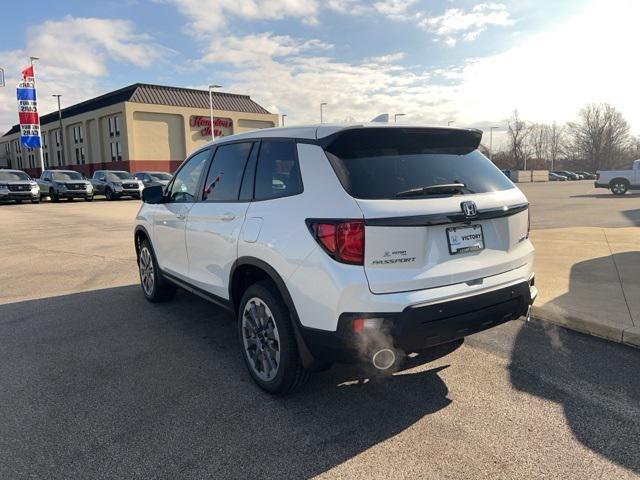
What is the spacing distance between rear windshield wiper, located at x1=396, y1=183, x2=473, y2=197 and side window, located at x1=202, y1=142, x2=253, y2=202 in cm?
148

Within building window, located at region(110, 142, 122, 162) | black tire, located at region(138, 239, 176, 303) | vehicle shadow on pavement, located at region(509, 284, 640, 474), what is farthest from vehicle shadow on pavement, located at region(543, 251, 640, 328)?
building window, located at region(110, 142, 122, 162)

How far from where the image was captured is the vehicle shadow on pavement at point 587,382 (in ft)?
9.23

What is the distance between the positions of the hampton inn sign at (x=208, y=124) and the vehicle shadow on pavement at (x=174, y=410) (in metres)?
49.5

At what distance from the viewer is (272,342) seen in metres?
3.35

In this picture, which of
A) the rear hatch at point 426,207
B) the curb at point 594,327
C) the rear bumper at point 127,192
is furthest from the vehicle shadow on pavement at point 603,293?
the rear bumper at point 127,192

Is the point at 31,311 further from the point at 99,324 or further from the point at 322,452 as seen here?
the point at 322,452

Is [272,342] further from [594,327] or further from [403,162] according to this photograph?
[594,327]

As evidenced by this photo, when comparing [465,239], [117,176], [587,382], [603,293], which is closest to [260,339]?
[465,239]

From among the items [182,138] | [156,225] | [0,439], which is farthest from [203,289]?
[182,138]

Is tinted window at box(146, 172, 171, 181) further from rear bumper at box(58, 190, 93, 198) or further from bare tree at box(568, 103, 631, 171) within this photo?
bare tree at box(568, 103, 631, 171)

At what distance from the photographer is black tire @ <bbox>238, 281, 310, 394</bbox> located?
316 cm

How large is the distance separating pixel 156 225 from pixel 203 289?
140cm

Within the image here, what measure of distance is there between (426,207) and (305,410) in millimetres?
1563

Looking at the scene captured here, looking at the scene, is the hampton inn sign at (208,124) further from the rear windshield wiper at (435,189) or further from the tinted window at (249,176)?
the rear windshield wiper at (435,189)
